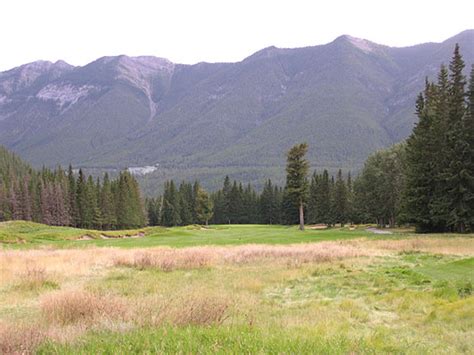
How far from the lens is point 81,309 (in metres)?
9.97

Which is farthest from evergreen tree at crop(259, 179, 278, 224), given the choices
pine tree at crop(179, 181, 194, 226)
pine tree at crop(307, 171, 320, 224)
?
pine tree at crop(179, 181, 194, 226)

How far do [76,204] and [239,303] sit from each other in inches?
3494

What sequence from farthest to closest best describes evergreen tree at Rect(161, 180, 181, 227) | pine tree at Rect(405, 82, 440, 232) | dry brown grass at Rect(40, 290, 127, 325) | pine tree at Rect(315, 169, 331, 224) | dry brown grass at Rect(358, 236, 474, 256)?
1. evergreen tree at Rect(161, 180, 181, 227)
2. pine tree at Rect(315, 169, 331, 224)
3. pine tree at Rect(405, 82, 440, 232)
4. dry brown grass at Rect(358, 236, 474, 256)
5. dry brown grass at Rect(40, 290, 127, 325)

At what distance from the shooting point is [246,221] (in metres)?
128

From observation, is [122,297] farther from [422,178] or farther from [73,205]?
[73,205]

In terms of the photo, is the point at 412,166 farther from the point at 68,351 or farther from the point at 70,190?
the point at 70,190

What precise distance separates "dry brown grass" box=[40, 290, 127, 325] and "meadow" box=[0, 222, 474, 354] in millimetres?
36

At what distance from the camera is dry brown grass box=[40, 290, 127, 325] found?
30.8 feet

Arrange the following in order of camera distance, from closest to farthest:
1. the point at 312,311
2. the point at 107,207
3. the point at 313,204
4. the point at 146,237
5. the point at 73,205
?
the point at 312,311 → the point at 146,237 → the point at 73,205 → the point at 107,207 → the point at 313,204

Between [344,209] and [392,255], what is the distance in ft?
220

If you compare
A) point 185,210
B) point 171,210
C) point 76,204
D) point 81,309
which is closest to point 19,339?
point 81,309

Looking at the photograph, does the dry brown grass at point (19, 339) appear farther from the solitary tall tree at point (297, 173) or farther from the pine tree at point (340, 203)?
the pine tree at point (340, 203)

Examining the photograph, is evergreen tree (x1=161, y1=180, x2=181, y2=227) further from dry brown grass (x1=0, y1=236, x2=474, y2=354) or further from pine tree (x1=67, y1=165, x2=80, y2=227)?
dry brown grass (x1=0, y1=236, x2=474, y2=354)

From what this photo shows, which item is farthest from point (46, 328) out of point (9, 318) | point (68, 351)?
point (9, 318)
